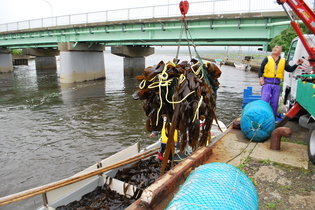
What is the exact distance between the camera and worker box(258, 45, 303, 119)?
6.70 m

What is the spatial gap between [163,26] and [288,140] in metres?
18.6

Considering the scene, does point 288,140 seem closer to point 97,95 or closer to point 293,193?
point 293,193

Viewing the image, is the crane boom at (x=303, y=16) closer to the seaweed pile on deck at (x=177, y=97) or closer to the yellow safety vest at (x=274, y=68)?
the yellow safety vest at (x=274, y=68)

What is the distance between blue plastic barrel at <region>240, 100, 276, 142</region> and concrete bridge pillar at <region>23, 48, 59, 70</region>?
54651mm

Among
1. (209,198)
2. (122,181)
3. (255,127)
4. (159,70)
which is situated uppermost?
(159,70)

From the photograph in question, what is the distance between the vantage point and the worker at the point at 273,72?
6700 millimetres

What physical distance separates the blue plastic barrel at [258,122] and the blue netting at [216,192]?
3.23 meters

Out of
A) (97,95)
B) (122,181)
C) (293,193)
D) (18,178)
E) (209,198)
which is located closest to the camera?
(209,198)

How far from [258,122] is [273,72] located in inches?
82.2

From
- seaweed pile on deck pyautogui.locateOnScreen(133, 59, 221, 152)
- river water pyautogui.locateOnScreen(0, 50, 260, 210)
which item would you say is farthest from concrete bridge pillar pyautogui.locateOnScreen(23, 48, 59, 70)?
seaweed pile on deck pyautogui.locateOnScreen(133, 59, 221, 152)

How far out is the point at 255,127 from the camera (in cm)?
565

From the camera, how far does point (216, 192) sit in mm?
2281

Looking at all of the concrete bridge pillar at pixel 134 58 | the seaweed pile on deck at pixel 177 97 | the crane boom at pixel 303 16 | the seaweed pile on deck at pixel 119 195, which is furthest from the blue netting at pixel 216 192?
the concrete bridge pillar at pixel 134 58

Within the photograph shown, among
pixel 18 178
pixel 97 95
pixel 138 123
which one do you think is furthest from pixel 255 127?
pixel 97 95
